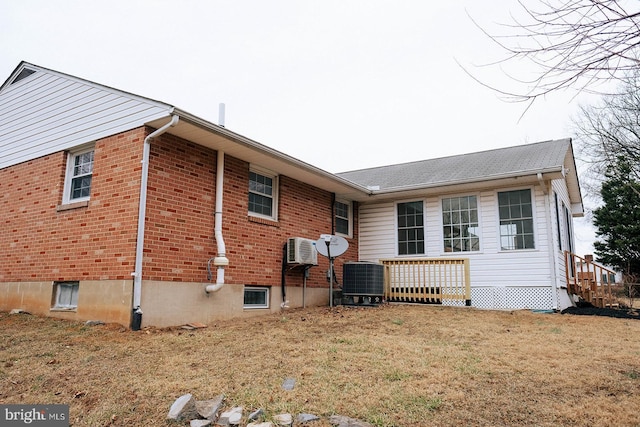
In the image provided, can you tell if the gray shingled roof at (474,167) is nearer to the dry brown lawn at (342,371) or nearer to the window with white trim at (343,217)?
the window with white trim at (343,217)

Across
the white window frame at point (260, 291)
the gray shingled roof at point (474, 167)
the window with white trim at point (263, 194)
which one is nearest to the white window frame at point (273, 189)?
the window with white trim at point (263, 194)

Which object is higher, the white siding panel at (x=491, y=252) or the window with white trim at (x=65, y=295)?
the white siding panel at (x=491, y=252)

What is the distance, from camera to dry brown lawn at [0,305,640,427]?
3791mm

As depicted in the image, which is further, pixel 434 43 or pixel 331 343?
pixel 331 343

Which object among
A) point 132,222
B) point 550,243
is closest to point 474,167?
point 550,243

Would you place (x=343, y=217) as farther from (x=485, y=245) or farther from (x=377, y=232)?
(x=485, y=245)

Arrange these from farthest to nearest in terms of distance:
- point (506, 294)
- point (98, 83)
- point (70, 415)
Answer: point (506, 294) → point (98, 83) → point (70, 415)

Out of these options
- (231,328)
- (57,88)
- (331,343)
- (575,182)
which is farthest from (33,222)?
(575,182)

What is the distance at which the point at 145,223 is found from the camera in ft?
23.0

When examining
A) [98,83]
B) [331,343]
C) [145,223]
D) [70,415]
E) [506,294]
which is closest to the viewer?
[70,415]

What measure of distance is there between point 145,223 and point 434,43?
4.91 meters

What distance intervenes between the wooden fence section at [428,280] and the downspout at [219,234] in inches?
181

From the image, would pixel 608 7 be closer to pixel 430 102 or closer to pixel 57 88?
pixel 430 102

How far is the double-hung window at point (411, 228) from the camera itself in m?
11.9
